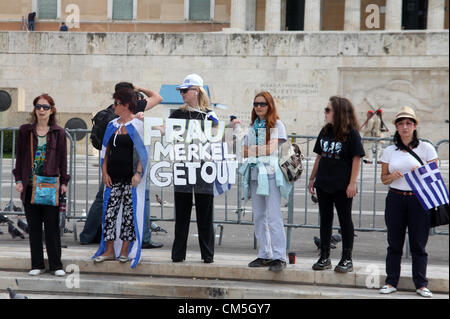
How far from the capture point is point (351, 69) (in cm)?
2912

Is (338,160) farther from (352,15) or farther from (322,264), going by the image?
(352,15)

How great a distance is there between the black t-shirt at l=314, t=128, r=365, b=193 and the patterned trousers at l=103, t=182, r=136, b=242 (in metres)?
1.95

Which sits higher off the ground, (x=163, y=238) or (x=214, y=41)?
(x=214, y=41)

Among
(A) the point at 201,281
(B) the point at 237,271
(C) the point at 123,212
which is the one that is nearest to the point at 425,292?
(B) the point at 237,271

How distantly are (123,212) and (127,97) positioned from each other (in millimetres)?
1183

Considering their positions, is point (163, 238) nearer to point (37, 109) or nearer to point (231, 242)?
point (231, 242)

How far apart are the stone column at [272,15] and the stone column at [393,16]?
5.33m

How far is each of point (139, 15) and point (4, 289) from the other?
113 feet

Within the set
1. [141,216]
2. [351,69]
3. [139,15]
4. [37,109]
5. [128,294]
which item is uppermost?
[139,15]

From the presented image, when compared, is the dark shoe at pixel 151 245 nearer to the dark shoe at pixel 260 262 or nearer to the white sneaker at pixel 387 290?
the dark shoe at pixel 260 262

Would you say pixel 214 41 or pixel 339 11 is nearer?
pixel 214 41

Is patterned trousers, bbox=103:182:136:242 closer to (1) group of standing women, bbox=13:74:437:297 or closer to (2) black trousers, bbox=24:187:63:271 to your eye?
(1) group of standing women, bbox=13:74:437:297

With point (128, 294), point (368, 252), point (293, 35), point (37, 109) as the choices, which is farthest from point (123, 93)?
point (293, 35)

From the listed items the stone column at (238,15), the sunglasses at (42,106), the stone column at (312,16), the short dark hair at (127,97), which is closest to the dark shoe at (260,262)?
the short dark hair at (127,97)
